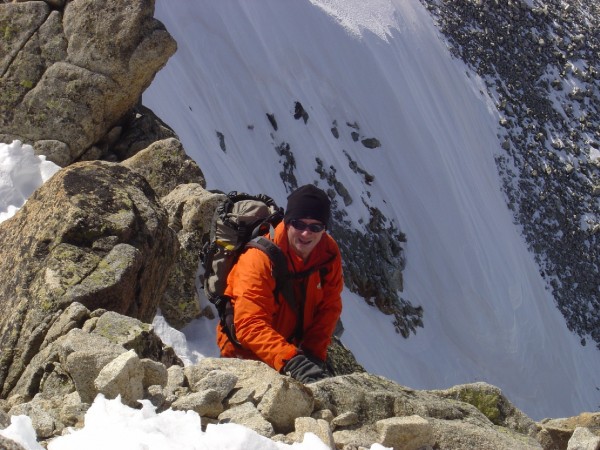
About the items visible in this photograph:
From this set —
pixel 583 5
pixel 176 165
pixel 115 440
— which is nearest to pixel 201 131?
pixel 176 165

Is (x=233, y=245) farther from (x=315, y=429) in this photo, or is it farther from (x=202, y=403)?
(x=315, y=429)

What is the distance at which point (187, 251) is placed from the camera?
916cm

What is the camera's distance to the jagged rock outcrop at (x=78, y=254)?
20.0ft

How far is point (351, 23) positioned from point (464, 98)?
6.10m

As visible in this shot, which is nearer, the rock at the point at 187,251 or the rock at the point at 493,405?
the rock at the point at 493,405

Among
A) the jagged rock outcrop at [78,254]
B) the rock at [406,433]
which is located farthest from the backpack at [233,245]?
the rock at [406,433]

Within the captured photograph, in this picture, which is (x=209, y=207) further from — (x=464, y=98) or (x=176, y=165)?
(x=464, y=98)

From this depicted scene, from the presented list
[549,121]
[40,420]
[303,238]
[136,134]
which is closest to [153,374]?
[40,420]

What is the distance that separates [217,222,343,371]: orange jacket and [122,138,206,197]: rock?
5.37 metres

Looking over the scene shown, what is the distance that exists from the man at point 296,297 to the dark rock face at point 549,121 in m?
25.0

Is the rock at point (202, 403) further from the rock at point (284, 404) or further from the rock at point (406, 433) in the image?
the rock at point (406, 433)

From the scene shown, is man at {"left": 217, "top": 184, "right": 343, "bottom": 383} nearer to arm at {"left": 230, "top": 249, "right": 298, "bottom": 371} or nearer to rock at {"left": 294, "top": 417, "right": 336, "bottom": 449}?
arm at {"left": 230, "top": 249, "right": 298, "bottom": 371}

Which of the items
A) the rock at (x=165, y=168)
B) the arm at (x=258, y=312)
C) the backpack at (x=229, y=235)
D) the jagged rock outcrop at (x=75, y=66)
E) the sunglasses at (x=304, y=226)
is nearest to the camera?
the arm at (x=258, y=312)

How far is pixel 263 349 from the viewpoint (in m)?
5.12
